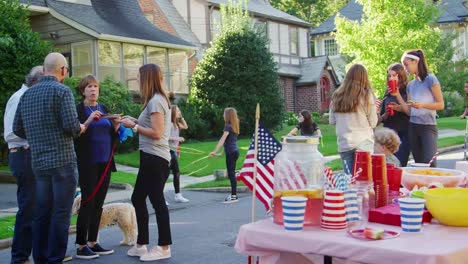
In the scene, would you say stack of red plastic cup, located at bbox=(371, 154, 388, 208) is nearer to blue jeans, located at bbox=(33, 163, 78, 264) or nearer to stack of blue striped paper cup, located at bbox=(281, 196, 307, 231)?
stack of blue striped paper cup, located at bbox=(281, 196, 307, 231)

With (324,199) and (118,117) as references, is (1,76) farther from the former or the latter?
(324,199)

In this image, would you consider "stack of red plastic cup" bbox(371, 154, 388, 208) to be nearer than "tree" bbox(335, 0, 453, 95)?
Yes

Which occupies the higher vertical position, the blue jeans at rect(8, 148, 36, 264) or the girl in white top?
the girl in white top

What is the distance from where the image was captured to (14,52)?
1698cm

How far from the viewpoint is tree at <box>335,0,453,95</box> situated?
1093 inches

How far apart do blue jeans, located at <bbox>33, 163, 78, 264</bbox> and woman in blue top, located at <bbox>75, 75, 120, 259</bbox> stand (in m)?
0.85

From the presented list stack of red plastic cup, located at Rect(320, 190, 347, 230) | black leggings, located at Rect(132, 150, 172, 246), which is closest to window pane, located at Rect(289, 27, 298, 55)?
black leggings, located at Rect(132, 150, 172, 246)

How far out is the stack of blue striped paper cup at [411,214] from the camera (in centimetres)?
285

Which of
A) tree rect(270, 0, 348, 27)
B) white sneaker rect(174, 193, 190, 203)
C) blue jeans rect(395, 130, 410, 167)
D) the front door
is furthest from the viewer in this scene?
tree rect(270, 0, 348, 27)

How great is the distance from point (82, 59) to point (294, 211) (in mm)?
24147

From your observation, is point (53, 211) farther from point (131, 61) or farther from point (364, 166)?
point (131, 61)

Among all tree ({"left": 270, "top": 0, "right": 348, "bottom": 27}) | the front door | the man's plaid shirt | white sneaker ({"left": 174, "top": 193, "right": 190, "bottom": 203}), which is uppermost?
tree ({"left": 270, "top": 0, "right": 348, "bottom": 27})

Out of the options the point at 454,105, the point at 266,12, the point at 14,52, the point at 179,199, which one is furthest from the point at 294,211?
the point at 454,105

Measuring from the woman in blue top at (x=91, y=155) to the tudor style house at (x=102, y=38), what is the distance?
57.6ft
